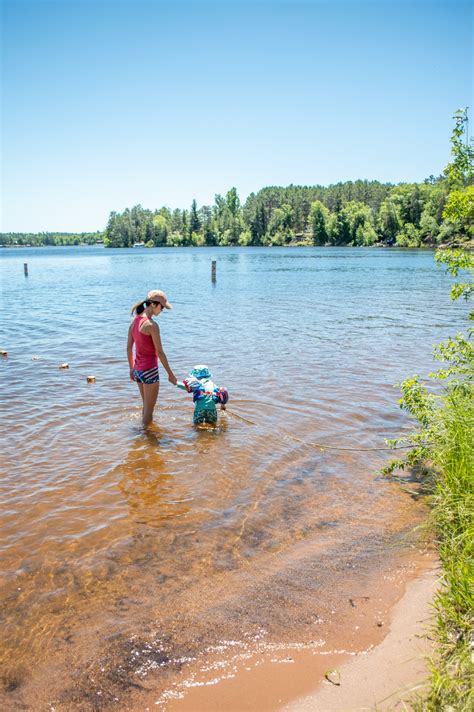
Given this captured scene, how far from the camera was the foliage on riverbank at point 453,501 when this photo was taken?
2.71 metres

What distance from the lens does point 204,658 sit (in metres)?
3.37

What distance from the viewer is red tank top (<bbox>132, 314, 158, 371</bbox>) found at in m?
7.42

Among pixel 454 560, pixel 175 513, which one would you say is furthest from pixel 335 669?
pixel 175 513

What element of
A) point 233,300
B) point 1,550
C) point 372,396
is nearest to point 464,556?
point 1,550

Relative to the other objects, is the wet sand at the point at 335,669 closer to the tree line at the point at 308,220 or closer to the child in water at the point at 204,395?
the child in water at the point at 204,395

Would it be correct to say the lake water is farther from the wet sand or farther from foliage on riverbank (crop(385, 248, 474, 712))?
foliage on riverbank (crop(385, 248, 474, 712))

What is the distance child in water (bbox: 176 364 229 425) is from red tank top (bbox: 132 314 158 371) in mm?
704

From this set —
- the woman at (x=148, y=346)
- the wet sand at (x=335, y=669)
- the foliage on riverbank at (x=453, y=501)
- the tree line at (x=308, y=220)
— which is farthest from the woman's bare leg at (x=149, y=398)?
the tree line at (x=308, y=220)

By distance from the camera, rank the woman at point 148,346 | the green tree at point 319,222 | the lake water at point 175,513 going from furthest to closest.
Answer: the green tree at point 319,222 < the woman at point 148,346 < the lake water at point 175,513

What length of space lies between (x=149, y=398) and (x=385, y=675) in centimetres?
548

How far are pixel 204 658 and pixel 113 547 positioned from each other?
171 centimetres

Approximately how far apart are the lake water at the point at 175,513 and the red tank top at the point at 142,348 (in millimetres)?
1145

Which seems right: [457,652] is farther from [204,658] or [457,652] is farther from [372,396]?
[372,396]

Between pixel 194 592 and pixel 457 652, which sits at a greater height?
pixel 457 652
